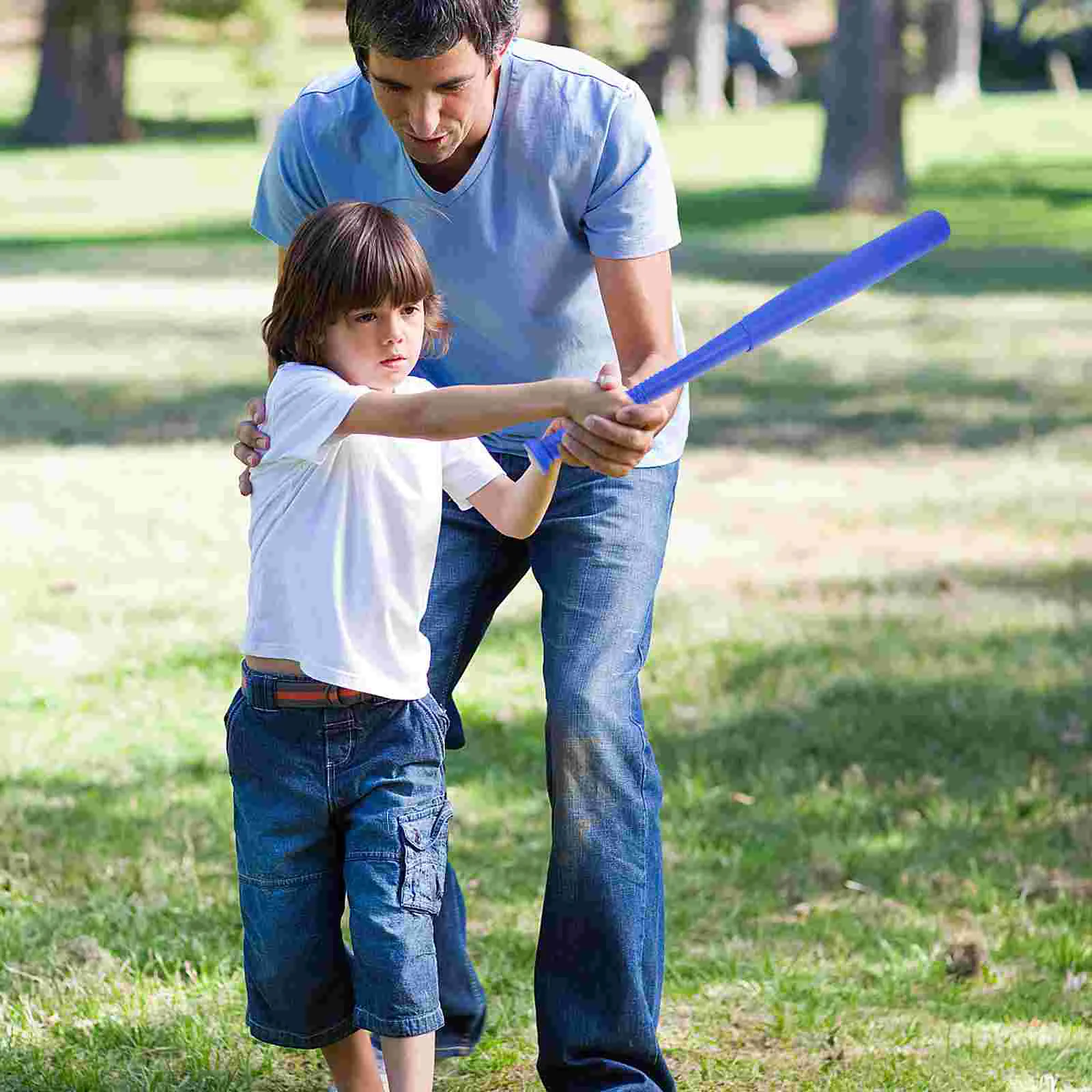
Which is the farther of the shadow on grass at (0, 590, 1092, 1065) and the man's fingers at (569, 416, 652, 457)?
the shadow on grass at (0, 590, 1092, 1065)

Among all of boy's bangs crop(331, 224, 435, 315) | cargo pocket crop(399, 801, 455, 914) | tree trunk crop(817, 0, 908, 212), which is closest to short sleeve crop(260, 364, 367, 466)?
boy's bangs crop(331, 224, 435, 315)

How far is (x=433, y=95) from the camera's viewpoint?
2.96m

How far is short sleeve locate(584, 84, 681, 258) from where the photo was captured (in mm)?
3145

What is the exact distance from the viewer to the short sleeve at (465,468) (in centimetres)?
315

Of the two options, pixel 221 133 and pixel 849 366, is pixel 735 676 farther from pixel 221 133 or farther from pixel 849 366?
pixel 221 133

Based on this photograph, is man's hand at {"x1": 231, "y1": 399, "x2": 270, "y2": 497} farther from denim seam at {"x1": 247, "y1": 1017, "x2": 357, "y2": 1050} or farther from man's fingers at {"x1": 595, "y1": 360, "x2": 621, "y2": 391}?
denim seam at {"x1": 247, "y1": 1017, "x2": 357, "y2": 1050}

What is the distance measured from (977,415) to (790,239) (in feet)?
28.8

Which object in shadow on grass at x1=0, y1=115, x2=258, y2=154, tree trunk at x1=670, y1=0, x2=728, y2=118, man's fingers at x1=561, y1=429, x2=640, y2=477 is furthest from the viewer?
tree trunk at x1=670, y1=0, x2=728, y2=118

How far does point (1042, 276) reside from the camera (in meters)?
16.9

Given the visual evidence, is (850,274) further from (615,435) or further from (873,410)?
(873,410)

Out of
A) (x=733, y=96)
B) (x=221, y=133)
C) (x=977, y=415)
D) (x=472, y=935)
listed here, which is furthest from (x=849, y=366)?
(x=733, y=96)

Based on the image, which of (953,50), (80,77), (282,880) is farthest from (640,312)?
(953,50)

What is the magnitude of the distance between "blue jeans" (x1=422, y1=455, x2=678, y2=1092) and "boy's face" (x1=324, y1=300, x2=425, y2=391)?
0.44m

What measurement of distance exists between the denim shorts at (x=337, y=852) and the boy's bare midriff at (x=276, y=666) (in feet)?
0.04
